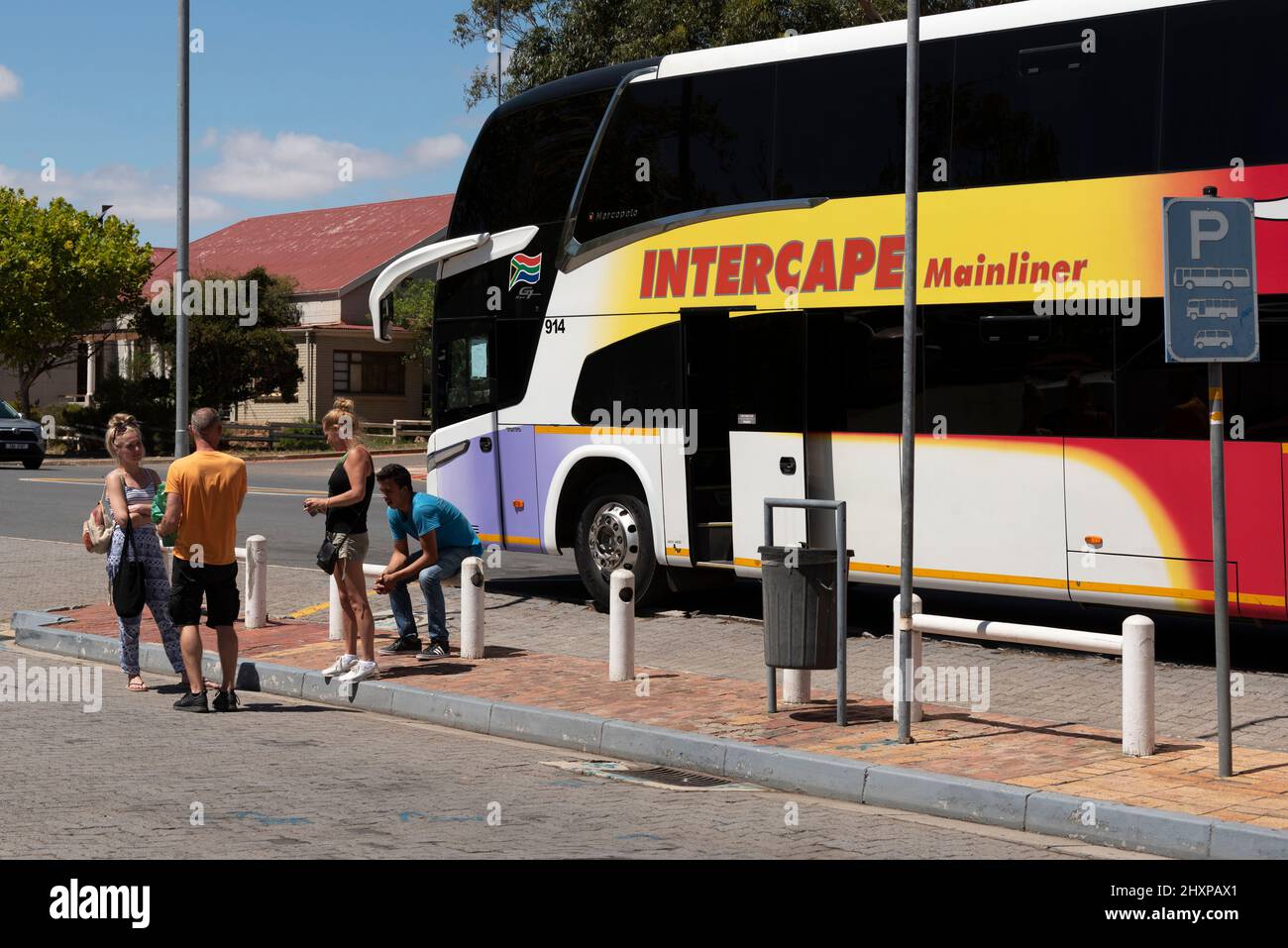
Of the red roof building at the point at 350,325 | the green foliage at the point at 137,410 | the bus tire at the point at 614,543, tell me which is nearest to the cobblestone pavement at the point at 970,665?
the bus tire at the point at 614,543

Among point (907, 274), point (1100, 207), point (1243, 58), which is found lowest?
point (907, 274)

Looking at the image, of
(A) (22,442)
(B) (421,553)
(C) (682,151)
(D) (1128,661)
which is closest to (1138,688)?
(D) (1128,661)

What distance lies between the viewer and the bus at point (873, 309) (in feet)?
36.3

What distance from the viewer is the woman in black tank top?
418 inches

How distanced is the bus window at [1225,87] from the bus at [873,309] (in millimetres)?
18

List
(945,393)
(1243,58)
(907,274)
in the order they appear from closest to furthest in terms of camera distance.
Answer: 1. (907,274)
2. (1243,58)
3. (945,393)

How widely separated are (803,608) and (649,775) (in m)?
1.41

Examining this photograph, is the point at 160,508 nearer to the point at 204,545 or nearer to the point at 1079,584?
the point at 204,545

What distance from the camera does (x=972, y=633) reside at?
9.14 meters

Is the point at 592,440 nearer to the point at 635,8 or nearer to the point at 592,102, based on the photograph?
the point at 592,102

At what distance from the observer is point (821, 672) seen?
11.5 meters
